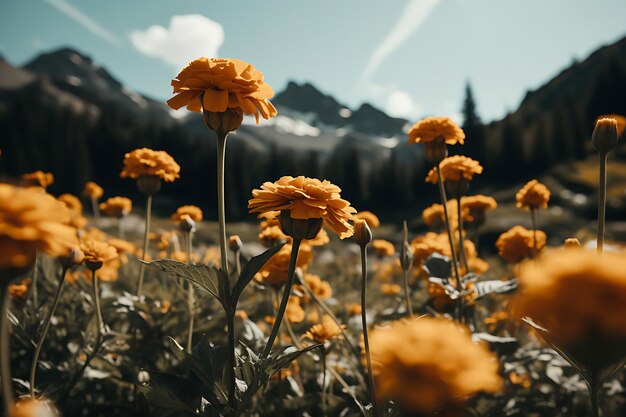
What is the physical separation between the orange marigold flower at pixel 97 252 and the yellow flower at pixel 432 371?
1.41 m

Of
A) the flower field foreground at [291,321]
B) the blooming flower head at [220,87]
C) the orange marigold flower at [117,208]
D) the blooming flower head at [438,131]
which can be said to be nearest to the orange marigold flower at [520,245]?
the flower field foreground at [291,321]

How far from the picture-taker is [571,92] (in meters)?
87.2

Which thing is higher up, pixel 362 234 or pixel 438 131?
pixel 438 131

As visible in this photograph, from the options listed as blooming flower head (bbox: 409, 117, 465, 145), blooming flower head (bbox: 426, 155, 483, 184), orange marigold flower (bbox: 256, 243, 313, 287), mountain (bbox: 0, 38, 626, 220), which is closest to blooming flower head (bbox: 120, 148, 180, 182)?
orange marigold flower (bbox: 256, 243, 313, 287)

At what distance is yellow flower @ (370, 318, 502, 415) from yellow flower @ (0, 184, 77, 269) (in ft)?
2.00

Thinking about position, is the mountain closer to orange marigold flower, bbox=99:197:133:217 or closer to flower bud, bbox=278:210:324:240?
orange marigold flower, bbox=99:197:133:217

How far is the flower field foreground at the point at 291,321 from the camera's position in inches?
25.4

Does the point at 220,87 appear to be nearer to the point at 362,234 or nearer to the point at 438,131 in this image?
the point at 362,234

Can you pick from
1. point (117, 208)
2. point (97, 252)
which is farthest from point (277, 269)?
point (117, 208)

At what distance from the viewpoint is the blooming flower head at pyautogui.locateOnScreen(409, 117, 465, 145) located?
2.02 metres

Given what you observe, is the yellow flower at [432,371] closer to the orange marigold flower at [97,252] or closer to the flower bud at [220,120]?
the flower bud at [220,120]

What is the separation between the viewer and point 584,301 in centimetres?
63

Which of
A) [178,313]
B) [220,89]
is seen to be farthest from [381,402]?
[178,313]

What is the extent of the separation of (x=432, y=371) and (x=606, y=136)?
4.32ft
